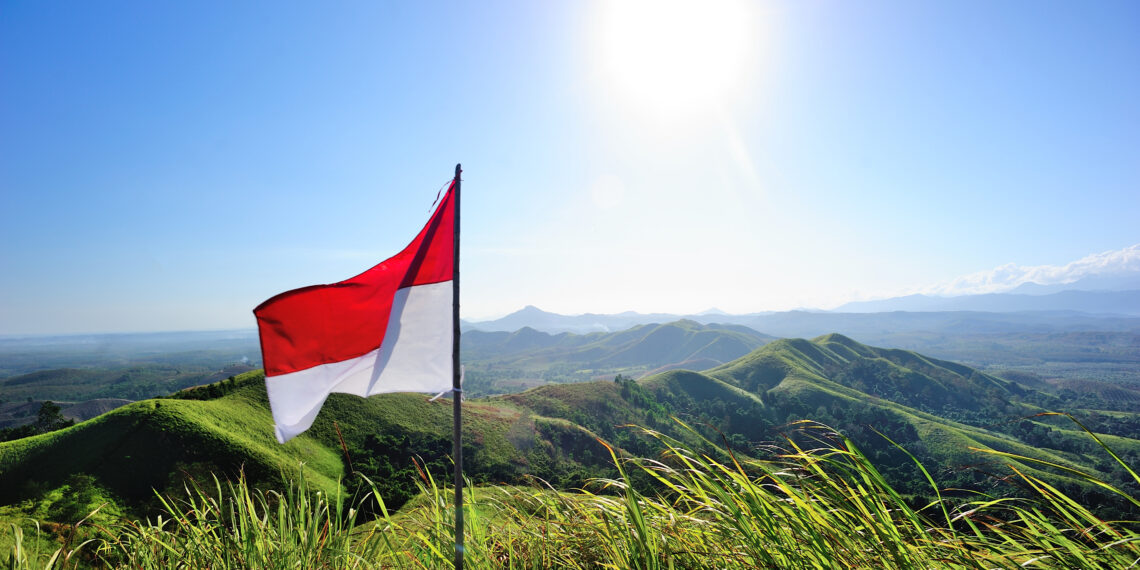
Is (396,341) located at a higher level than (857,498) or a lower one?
higher

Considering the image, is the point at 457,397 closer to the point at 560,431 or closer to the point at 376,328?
the point at 376,328

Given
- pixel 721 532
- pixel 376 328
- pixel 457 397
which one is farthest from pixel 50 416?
pixel 721 532

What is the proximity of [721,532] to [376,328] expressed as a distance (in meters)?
4.47

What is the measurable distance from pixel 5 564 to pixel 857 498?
8576mm

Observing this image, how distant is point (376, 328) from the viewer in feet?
17.8

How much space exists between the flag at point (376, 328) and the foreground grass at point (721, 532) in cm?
132

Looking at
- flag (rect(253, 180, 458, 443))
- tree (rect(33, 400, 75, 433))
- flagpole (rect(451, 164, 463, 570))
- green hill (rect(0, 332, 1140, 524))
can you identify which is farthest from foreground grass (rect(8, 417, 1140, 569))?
tree (rect(33, 400, 75, 433))

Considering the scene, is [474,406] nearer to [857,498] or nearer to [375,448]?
[375,448]

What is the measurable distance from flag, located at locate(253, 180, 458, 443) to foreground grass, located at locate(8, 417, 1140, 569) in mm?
1324

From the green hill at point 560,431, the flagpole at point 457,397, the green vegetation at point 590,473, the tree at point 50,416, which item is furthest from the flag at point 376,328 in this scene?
the tree at point 50,416

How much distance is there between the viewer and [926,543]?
12.2 ft

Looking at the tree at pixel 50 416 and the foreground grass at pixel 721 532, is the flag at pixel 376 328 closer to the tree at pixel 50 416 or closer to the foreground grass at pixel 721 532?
the foreground grass at pixel 721 532

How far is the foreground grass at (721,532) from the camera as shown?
12.0 ft

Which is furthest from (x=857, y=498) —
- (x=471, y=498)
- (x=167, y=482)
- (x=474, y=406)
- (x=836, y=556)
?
(x=474, y=406)
